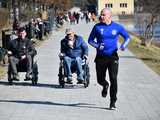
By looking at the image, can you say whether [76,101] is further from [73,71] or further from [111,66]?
[73,71]

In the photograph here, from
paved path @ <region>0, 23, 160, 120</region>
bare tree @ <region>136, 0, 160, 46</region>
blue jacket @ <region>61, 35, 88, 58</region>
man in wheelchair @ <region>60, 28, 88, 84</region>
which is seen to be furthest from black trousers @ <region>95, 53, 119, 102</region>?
bare tree @ <region>136, 0, 160, 46</region>

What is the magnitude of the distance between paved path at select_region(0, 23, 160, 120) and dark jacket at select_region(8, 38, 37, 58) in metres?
0.77

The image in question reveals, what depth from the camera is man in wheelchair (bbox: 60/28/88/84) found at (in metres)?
15.7

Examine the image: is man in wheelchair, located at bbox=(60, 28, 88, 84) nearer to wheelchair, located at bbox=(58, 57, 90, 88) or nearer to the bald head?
wheelchair, located at bbox=(58, 57, 90, 88)

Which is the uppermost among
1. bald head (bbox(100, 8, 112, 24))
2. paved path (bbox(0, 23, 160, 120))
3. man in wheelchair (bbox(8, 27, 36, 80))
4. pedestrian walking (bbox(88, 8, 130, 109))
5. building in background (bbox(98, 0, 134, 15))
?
bald head (bbox(100, 8, 112, 24))

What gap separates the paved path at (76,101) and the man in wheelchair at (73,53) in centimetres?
35

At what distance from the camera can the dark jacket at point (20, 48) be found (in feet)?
52.5

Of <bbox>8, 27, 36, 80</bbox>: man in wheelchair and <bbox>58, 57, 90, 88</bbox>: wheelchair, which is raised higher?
<bbox>8, 27, 36, 80</bbox>: man in wheelchair

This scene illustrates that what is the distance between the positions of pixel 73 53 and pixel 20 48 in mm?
1292

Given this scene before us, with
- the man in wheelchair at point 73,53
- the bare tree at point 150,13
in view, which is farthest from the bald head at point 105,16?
the bare tree at point 150,13

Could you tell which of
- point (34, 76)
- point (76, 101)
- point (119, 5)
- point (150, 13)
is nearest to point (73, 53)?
point (34, 76)

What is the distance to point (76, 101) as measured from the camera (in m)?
13.4

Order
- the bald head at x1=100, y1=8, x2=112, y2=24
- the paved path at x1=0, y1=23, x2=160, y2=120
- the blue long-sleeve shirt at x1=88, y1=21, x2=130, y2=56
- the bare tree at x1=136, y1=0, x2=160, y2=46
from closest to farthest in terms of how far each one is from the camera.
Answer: the paved path at x1=0, y1=23, x2=160, y2=120, the bald head at x1=100, y1=8, x2=112, y2=24, the blue long-sleeve shirt at x1=88, y1=21, x2=130, y2=56, the bare tree at x1=136, y1=0, x2=160, y2=46

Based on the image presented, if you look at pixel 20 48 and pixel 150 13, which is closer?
pixel 20 48
